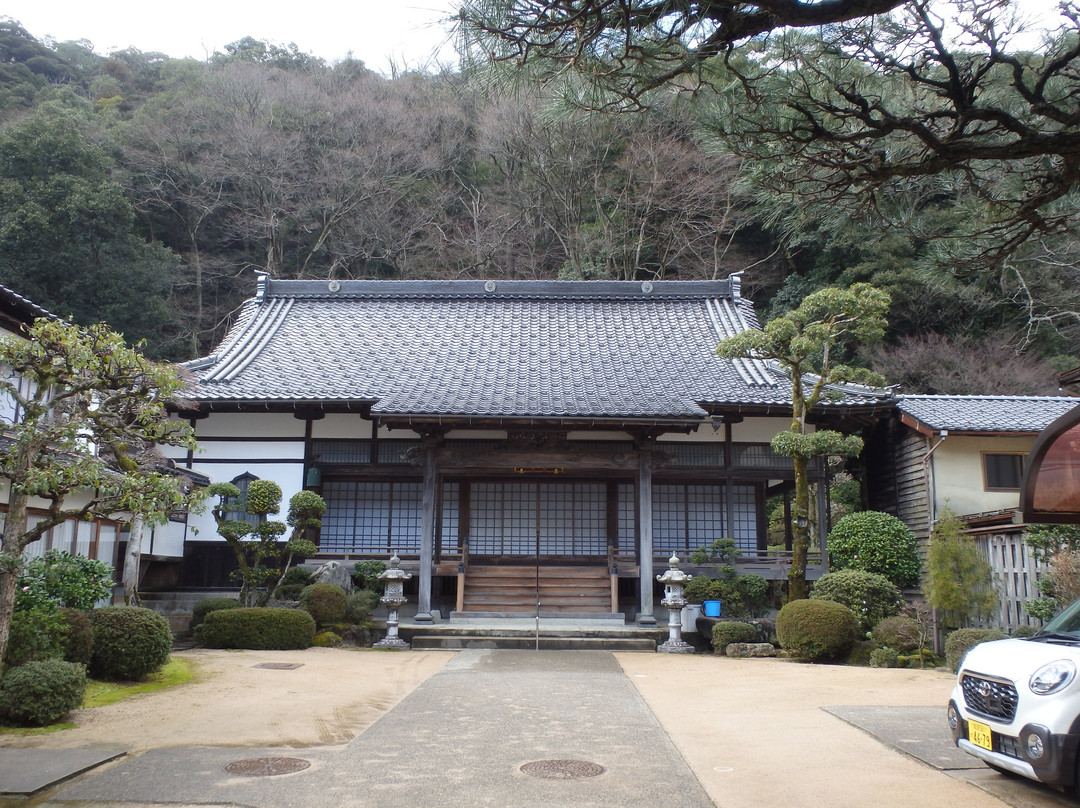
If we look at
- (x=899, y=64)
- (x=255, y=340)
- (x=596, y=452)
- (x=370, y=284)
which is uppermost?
(x=370, y=284)

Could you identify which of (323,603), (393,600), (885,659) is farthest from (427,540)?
(885,659)

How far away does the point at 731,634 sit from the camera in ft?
44.7

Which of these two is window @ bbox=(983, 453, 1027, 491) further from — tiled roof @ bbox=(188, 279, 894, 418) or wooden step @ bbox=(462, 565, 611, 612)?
wooden step @ bbox=(462, 565, 611, 612)

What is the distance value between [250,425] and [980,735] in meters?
15.0

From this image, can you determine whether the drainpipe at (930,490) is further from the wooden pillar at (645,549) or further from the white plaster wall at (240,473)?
the white plaster wall at (240,473)

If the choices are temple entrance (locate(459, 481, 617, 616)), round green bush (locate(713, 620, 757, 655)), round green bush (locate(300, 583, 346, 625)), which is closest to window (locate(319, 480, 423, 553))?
temple entrance (locate(459, 481, 617, 616))

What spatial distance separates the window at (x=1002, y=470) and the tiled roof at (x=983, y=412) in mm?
767

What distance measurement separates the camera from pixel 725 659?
42.0 feet

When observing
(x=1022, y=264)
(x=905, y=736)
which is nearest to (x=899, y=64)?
(x=905, y=736)

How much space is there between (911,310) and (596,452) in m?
16.1

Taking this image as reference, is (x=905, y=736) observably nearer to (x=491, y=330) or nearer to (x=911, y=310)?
(x=491, y=330)

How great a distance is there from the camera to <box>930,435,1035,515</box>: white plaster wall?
53.4 feet

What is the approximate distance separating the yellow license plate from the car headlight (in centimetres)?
47

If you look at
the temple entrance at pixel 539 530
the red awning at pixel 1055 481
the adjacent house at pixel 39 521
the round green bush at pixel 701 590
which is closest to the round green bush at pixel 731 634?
the round green bush at pixel 701 590
